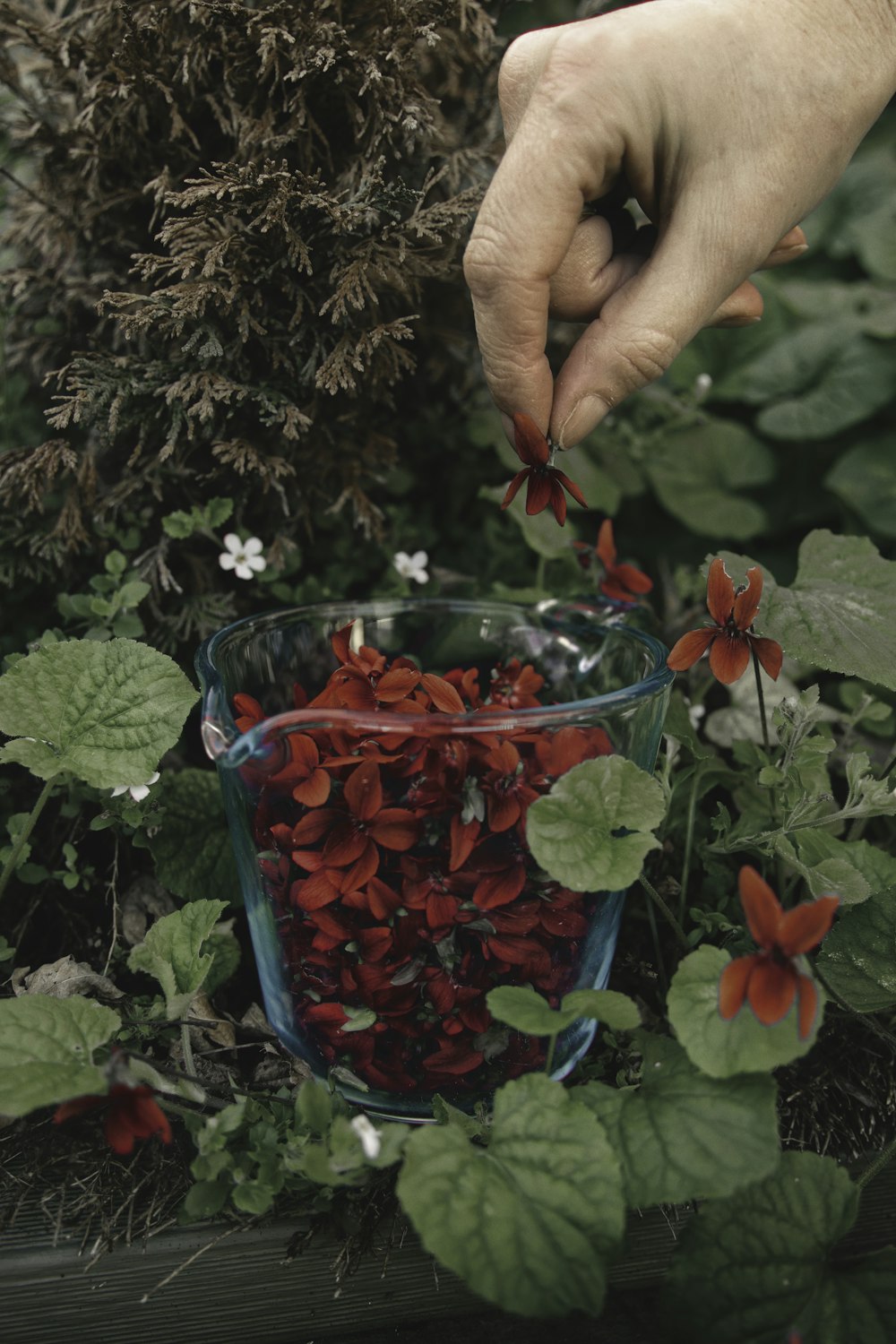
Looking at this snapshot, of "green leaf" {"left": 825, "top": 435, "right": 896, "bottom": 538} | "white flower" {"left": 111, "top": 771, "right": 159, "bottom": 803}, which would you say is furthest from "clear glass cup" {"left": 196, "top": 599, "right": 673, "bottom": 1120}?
"green leaf" {"left": 825, "top": 435, "right": 896, "bottom": 538}

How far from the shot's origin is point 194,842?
123 centimetres

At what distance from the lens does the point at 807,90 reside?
1.00m

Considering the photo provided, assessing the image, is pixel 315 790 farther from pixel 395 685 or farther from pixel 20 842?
pixel 20 842

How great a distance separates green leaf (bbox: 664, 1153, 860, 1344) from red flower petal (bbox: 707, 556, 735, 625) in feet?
1.60

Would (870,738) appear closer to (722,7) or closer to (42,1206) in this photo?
(722,7)

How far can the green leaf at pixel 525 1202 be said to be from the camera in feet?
2.39

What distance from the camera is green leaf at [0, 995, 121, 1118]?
0.80 meters

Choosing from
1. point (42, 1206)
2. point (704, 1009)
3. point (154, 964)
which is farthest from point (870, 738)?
point (42, 1206)

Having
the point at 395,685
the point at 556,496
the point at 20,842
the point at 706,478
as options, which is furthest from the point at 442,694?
the point at 706,478

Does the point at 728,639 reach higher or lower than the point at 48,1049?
higher

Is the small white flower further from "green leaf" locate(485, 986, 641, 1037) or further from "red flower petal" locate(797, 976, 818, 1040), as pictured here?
"red flower petal" locate(797, 976, 818, 1040)

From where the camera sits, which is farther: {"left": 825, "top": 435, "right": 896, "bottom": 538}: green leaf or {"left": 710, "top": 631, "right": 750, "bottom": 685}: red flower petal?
{"left": 825, "top": 435, "right": 896, "bottom": 538}: green leaf

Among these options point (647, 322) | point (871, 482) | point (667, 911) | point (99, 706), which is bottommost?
point (871, 482)

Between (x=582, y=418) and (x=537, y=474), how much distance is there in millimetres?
74
